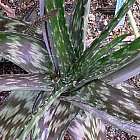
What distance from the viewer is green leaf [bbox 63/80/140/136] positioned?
582mm

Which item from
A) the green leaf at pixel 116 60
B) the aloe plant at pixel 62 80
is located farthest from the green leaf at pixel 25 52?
the green leaf at pixel 116 60

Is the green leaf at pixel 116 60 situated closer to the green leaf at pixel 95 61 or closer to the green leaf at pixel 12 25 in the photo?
the green leaf at pixel 95 61

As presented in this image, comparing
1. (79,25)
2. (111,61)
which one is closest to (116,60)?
(111,61)

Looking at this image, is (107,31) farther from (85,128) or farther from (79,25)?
(85,128)

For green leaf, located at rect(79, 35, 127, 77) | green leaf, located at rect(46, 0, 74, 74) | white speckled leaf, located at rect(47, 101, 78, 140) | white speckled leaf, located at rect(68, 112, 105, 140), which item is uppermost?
green leaf, located at rect(46, 0, 74, 74)

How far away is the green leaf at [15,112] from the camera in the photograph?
2.25 ft

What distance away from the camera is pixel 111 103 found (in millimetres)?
640

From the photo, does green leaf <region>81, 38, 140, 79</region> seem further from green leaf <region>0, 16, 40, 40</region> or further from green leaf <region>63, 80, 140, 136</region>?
green leaf <region>0, 16, 40, 40</region>

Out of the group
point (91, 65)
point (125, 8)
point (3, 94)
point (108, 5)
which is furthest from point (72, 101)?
point (108, 5)

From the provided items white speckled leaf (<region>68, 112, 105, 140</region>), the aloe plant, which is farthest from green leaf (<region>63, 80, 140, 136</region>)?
white speckled leaf (<region>68, 112, 105, 140</region>)

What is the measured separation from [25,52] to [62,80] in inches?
3.4

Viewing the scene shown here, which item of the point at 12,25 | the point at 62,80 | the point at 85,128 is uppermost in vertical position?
the point at 12,25

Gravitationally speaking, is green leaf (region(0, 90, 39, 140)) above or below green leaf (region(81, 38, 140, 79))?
below

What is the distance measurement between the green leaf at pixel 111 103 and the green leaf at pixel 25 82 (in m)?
0.05
